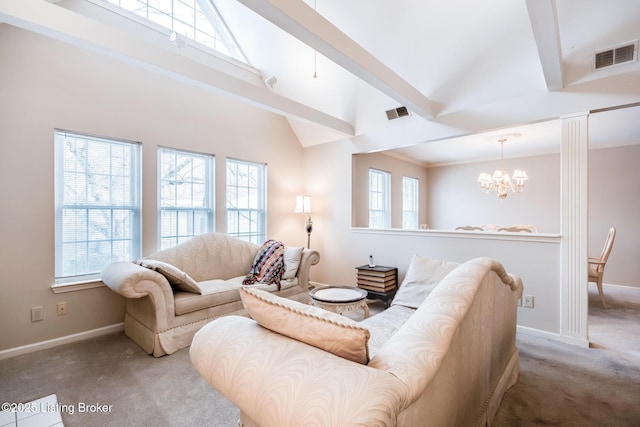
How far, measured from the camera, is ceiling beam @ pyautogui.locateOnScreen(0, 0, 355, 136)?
1.97m

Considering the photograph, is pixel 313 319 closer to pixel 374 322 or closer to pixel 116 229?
pixel 374 322

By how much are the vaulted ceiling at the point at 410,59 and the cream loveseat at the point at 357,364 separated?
5.59ft

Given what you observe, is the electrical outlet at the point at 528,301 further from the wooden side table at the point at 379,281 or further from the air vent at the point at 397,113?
the air vent at the point at 397,113

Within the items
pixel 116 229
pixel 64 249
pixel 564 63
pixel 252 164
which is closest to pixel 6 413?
pixel 64 249

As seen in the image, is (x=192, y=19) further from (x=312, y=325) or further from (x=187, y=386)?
(x=312, y=325)

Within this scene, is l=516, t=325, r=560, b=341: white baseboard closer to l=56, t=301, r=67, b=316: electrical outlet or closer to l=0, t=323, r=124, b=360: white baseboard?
l=0, t=323, r=124, b=360: white baseboard

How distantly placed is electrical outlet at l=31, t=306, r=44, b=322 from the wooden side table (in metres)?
3.25

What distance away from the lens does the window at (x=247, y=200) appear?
408 cm

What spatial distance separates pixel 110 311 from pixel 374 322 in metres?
2.68

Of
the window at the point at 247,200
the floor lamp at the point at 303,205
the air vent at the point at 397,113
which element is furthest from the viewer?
the floor lamp at the point at 303,205

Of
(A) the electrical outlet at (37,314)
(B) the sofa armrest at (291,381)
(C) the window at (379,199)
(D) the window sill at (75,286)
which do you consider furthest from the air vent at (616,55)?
(A) the electrical outlet at (37,314)

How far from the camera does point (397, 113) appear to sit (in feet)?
12.4

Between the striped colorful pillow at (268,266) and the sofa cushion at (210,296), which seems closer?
the sofa cushion at (210,296)

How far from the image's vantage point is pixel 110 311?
295cm
